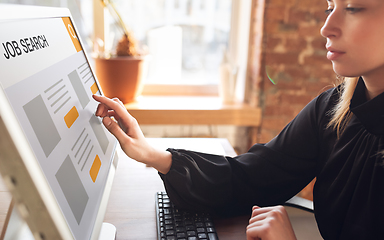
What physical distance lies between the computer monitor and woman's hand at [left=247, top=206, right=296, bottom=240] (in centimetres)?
30

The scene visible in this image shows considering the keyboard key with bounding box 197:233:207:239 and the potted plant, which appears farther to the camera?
the potted plant

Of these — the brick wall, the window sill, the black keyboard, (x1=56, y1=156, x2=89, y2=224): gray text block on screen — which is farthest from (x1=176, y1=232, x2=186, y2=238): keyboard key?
the brick wall

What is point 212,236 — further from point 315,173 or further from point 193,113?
point 193,113

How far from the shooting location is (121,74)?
1715mm

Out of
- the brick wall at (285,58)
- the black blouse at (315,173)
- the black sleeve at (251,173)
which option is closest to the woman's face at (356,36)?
the black blouse at (315,173)

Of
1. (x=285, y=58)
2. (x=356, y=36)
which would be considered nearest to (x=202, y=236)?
(x=356, y=36)

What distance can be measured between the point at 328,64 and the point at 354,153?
118 cm

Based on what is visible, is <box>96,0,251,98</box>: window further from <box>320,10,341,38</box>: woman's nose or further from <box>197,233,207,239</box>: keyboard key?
<box>197,233,207,239</box>: keyboard key

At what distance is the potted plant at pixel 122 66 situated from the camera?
66.6 inches

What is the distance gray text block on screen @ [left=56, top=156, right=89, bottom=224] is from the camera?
0.47 metres

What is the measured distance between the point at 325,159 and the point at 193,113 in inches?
39.3

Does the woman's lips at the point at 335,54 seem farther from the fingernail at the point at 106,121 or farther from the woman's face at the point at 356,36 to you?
the fingernail at the point at 106,121

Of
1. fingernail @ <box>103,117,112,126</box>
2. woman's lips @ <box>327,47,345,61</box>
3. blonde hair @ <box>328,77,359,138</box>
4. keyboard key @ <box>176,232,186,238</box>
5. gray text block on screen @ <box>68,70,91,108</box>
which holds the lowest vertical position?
keyboard key @ <box>176,232,186,238</box>

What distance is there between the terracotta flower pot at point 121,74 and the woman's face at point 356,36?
1159mm
